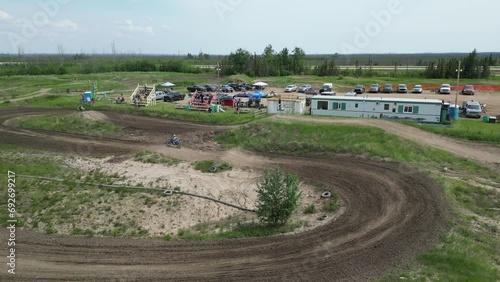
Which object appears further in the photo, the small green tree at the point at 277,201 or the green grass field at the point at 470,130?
the green grass field at the point at 470,130

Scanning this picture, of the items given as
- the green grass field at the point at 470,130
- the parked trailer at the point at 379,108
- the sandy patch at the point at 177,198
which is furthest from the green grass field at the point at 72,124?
the green grass field at the point at 470,130

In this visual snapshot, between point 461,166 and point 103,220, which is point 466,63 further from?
point 103,220

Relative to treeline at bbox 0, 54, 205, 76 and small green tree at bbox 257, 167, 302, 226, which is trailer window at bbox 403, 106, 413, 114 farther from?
treeline at bbox 0, 54, 205, 76

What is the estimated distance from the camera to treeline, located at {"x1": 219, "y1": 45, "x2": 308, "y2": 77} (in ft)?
306

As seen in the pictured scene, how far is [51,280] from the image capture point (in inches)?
552

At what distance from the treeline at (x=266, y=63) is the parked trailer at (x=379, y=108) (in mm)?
54339

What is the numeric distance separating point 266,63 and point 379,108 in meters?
59.0

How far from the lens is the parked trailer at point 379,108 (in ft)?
118

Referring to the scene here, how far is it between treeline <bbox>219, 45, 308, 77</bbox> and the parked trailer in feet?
178

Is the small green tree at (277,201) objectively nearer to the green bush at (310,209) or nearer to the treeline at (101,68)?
the green bush at (310,209)

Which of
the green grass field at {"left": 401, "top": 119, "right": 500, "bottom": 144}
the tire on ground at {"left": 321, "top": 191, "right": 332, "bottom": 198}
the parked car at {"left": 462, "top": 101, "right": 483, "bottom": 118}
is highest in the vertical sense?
the parked car at {"left": 462, "top": 101, "right": 483, "bottom": 118}

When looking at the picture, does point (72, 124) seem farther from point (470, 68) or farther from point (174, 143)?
point (470, 68)

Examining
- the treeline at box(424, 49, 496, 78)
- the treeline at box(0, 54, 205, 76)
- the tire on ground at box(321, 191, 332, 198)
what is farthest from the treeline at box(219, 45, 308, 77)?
the tire on ground at box(321, 191, 332, 198)

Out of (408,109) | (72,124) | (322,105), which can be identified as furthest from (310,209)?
(72,124)
